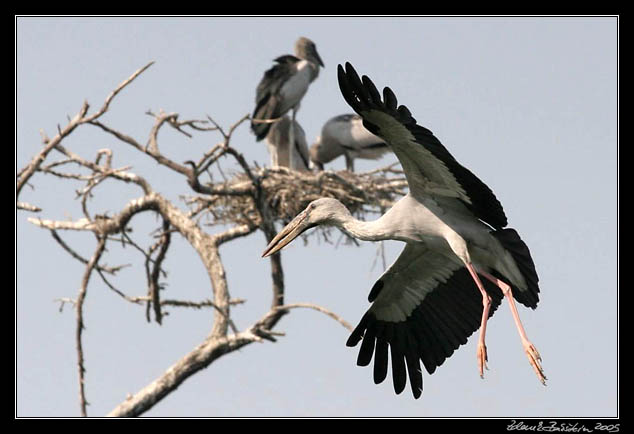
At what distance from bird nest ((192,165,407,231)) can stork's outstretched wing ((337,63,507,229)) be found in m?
4.97

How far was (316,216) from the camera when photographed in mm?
9328

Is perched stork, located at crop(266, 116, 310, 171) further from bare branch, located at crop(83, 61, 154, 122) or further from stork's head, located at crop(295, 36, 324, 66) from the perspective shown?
bare branch, located at crop(83, 61, 154, 122)

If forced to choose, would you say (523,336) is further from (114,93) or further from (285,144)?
(285,144)

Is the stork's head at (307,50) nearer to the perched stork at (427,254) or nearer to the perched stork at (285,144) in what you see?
the perched stork at (285,144)

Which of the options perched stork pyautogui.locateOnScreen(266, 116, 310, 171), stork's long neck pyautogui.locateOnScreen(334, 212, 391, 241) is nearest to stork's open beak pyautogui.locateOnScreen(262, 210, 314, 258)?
stork's long neck pyautogui.locateOnScreen(334, 212, 391, 241)

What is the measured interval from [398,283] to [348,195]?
461 centimetres

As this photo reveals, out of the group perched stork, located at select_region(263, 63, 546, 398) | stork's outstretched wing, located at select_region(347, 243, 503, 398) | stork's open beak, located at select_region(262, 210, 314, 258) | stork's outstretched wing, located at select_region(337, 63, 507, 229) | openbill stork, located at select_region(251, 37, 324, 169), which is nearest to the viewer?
stork's outstretched wing, located at select_region(337, 63, 507, 229)

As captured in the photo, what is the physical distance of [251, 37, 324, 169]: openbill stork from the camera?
631 inches

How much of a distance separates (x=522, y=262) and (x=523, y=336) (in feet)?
2.07

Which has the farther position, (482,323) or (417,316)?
(417,316)

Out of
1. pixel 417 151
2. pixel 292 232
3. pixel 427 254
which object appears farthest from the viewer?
pixel 427 254

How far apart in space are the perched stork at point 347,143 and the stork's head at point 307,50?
0.92 meters

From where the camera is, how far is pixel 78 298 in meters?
13.4

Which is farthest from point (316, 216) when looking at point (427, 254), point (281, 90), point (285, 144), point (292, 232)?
point (285, 144)
